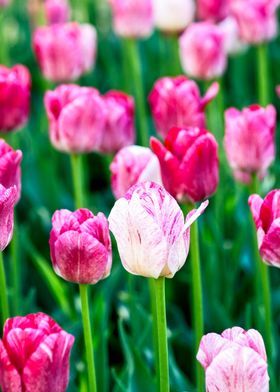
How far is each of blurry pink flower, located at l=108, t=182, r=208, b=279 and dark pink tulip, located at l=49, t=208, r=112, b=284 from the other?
0.20 feet

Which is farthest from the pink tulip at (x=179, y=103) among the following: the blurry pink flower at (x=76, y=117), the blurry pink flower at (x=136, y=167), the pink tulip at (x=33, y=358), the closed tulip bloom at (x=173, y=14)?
the closed tulip bloom at (x=173, y=14)

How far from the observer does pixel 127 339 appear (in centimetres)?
157

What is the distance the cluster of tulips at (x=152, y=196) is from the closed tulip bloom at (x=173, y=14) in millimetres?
293

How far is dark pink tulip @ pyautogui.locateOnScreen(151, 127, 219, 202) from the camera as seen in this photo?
1403 millimetres

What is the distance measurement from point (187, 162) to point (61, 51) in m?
1.07

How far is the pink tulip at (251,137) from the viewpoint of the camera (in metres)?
1.59

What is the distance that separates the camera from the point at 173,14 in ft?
8.87

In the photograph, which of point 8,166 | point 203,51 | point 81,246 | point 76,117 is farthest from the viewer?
point 203,51

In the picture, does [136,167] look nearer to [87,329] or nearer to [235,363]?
[87,329]

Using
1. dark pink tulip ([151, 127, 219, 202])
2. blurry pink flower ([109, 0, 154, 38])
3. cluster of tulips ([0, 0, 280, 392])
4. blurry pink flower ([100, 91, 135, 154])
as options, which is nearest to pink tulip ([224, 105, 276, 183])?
cluster of tulips ([0, 0, 280, 392])

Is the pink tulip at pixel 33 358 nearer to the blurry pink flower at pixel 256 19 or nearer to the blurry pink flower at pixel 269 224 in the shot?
the blurry pink flower at pixel 269 224

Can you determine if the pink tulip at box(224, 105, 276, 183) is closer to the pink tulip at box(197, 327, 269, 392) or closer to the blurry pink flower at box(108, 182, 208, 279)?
the blurry pink flower at box(108, 182, 208, 279)

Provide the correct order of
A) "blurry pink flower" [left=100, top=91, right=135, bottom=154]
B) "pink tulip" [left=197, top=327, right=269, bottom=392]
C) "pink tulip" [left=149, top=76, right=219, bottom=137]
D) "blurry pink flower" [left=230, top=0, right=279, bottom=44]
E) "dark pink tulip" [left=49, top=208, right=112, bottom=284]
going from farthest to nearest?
"blurry pink flower" [left=230, top=0, right=279, bottom=44]
"blurry pink flower" [left=100, top=91, right=135, bottom=154]
"pink tulip" [left=149, top=76, right=219, bottom=137]
"dark pink tulip" [left=49, top=208, right=112, bottom=284]
"pink tulip" [left=197, top=327, right=269, bottom=392]

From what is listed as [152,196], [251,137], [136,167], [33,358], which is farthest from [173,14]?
[33,358]
